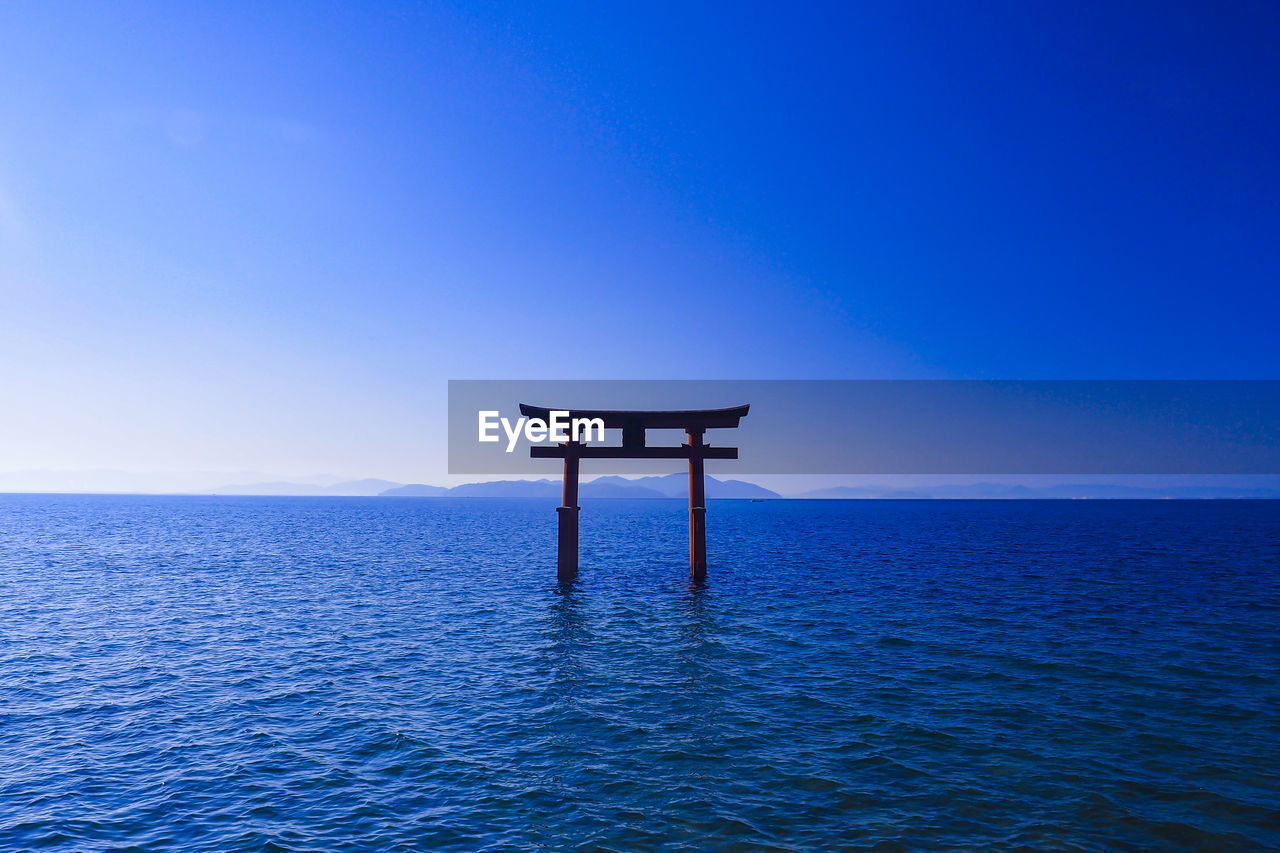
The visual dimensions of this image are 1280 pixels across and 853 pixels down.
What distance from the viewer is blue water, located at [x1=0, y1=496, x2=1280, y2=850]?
862 cm

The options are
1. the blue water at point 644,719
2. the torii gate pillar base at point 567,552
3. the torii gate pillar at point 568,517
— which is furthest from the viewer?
the torii gate pillar base at point 567,552

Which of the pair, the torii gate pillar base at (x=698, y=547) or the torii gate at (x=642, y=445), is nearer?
the torii gate at (x=642, y=445)

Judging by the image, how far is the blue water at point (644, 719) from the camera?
862 cm

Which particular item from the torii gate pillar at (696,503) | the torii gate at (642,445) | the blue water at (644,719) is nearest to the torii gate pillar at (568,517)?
the torii gate at (642,445)

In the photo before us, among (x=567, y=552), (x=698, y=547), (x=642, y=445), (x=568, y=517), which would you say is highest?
(x=642, y=445)

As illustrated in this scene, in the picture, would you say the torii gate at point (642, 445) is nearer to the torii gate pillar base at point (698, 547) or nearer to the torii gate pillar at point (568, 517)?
the torii gate pillar at point (568, 517)

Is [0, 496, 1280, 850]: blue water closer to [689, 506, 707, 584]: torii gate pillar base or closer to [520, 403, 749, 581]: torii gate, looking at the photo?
[689, 506, 707, 584]: torii gate pillar base

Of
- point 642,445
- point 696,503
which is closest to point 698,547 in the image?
point 696,503

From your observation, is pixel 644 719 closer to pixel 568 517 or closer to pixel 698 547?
pixel 568 517

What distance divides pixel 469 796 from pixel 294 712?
234 inches

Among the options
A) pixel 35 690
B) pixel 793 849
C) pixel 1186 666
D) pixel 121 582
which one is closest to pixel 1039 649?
pixel 1186 666

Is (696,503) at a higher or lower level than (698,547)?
higher

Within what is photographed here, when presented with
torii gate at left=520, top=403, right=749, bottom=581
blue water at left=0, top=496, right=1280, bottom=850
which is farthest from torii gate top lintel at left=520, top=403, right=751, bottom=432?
blue water at left=0, top=496, right=1280, bottom=850

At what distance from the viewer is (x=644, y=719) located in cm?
1249
